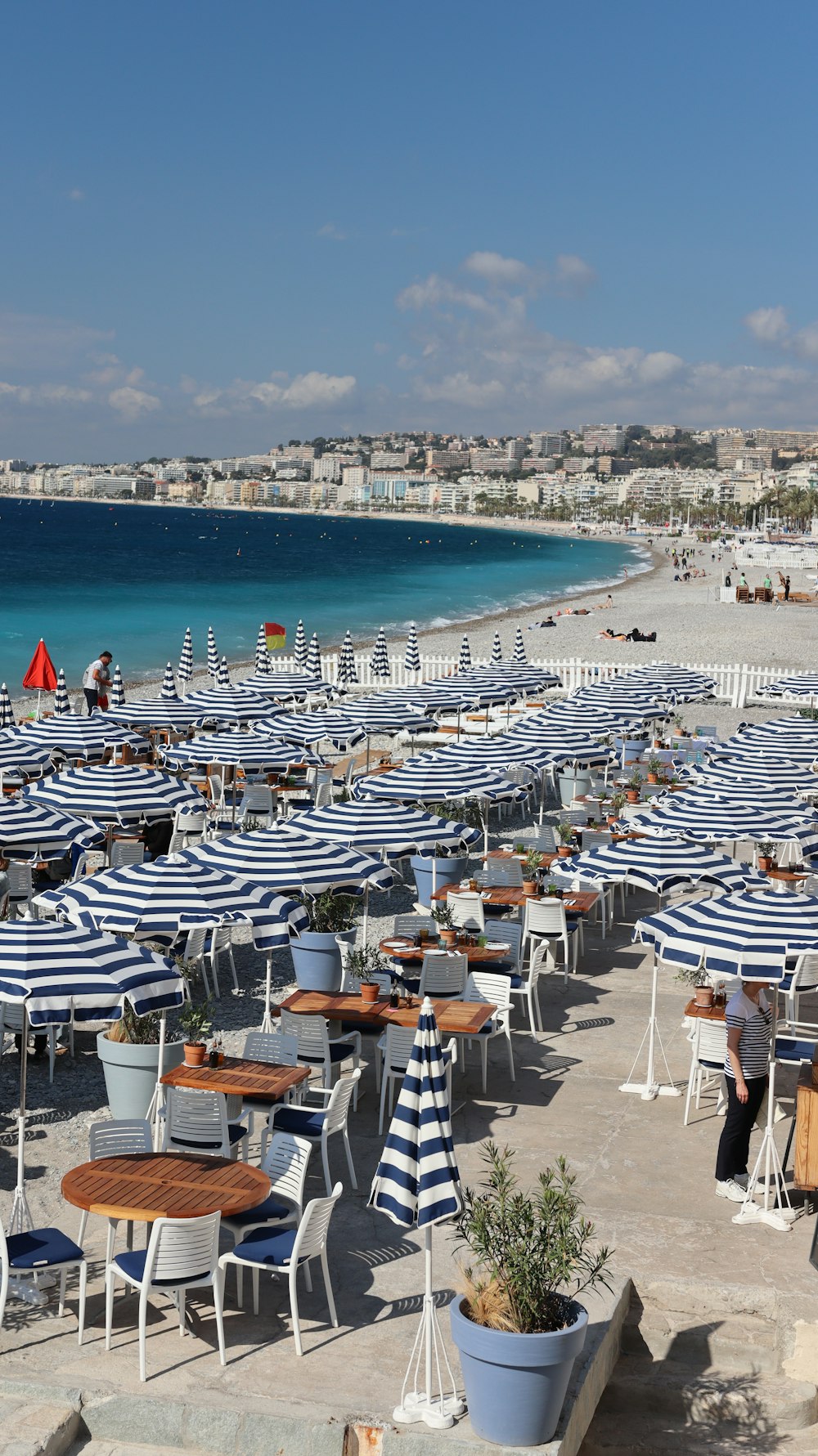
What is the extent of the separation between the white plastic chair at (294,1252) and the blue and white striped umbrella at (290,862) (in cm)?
458

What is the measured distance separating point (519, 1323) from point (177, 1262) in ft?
5.51

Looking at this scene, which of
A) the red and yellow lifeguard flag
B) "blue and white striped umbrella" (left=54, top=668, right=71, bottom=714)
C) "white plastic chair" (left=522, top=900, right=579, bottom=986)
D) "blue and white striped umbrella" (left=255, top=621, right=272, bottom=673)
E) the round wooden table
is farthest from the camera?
the red and yellow lifeguard flag

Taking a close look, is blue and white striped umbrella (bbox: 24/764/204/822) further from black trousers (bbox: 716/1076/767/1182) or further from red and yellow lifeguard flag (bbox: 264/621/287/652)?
red and yellow lifeguard flag (bbox: 264/621/287/652)

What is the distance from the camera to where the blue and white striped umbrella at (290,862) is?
37.4ft

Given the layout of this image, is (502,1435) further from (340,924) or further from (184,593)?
(184,593)

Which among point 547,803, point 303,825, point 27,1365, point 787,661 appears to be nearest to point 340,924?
point 303,825

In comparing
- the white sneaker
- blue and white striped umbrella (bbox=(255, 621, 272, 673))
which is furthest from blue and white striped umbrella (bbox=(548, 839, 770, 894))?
blue and white striped umbrella (bbox=(255, 621, 272, 673))

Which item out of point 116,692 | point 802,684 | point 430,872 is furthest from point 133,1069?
point 802,684

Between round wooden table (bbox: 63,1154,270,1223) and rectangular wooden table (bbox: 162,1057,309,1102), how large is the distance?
1020 mm

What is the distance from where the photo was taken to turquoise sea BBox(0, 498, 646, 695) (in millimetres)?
59531

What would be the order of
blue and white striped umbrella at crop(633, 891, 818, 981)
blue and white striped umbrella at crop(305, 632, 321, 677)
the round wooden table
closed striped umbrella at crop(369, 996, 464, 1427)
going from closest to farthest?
1. closed striped umbrella at crop(369, 996, 464, 1427)
2. the round wooden table
3. blue and white striped umbrella at crop(633, 891, 818, 981)
4. blue and white striped umbrella at crop(305, 632, 321, 677)

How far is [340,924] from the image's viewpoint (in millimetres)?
12250

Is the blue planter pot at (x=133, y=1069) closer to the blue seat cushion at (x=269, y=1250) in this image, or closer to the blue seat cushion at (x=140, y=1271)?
the blue seat cushion at (x=269, y=1250)

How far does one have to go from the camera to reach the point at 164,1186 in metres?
6.85
